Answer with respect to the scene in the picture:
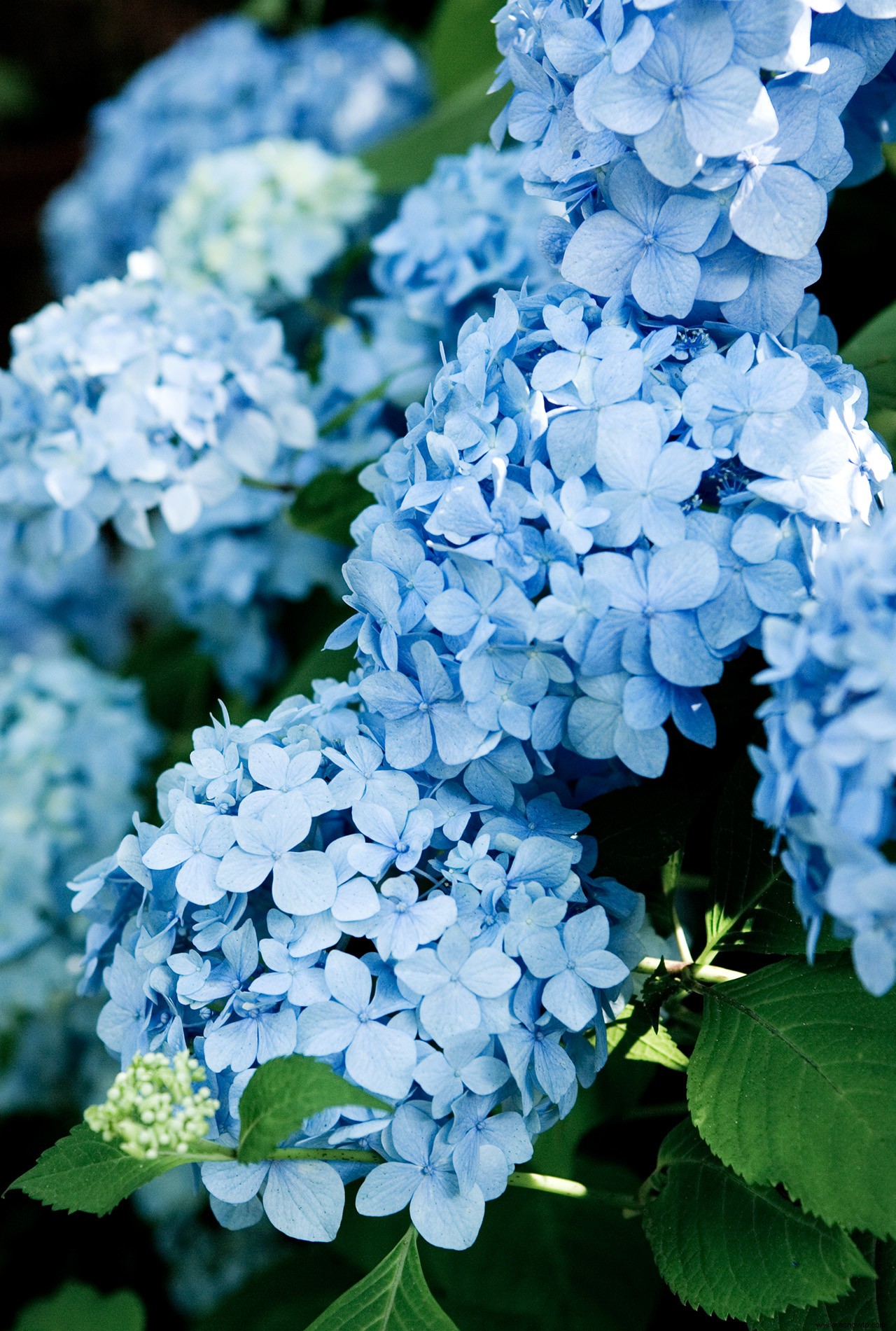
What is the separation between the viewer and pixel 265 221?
962 millimetres

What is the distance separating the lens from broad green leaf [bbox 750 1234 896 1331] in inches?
19.8

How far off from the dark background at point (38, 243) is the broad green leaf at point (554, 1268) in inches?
0.6

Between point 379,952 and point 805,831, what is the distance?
18 cm

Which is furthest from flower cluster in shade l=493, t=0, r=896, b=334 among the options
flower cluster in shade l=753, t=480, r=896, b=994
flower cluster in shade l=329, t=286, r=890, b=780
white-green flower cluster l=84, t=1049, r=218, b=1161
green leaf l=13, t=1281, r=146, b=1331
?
green leaf l=13, t=1281, r=146, b=1331

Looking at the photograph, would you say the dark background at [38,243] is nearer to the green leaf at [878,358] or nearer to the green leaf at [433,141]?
the green leaf at [878,358]

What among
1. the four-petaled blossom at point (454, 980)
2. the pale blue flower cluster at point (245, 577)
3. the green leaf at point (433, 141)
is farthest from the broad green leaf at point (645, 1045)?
the green leaf at point (433, 141)

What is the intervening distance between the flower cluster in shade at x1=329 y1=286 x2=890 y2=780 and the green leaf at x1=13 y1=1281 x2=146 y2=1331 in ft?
1.74

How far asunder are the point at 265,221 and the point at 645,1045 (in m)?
0.74

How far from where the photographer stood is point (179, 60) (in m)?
1.35

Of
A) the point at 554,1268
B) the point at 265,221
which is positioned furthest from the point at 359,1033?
the point at 265,221

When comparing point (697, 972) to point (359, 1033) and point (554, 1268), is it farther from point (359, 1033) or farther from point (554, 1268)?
point (554, 1268)

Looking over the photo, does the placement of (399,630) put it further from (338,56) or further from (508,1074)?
(338,56)

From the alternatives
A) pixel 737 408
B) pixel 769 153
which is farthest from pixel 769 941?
pixel 769 153

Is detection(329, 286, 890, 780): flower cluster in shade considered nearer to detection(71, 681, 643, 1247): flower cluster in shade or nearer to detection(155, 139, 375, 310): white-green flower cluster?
detection(71, 681, 643, 1247): flower cluster in shade
